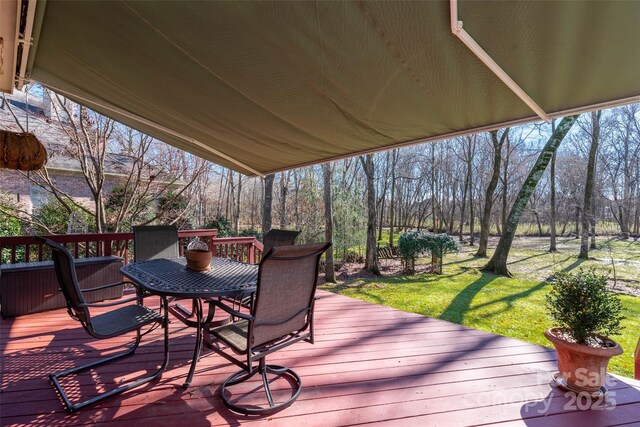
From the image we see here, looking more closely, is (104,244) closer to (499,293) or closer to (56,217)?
(56,217)

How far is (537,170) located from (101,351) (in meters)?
9.91

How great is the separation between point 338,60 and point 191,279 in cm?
184

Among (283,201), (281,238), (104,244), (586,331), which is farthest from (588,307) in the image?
(283,201)

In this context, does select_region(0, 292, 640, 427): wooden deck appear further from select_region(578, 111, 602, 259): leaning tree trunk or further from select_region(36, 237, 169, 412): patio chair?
select_region(578, 111, 602, 259): leaning tree trunk

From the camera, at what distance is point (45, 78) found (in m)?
2.51

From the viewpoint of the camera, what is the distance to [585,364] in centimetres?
218

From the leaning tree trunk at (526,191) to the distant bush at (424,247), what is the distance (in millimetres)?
1301

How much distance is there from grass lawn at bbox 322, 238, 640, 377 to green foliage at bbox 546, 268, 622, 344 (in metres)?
2.21

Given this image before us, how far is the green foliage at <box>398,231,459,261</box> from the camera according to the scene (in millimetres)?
9617

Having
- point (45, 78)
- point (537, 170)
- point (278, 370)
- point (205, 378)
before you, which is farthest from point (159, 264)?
point (537, 170)

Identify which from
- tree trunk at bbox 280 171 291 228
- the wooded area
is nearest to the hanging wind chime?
the wooded area

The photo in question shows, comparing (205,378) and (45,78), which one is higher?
(45,78)

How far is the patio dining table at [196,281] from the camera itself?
201 cm

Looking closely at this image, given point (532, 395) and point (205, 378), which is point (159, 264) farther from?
point (532, 395)
